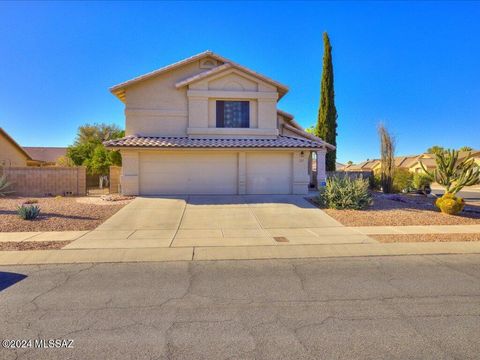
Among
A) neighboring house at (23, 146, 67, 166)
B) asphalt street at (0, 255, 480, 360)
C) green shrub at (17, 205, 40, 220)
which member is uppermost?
neighboring house at (23, 146, 67, 166)

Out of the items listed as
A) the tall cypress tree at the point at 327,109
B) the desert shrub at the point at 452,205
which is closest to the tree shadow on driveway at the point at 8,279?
the desert shrub at the point at 452,205

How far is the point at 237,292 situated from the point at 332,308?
1.51 meters

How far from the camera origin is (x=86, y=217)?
11.9m

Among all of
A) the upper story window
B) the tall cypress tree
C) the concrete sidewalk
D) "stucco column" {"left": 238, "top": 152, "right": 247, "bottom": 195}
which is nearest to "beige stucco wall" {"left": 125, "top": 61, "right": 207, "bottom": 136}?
the upper story window

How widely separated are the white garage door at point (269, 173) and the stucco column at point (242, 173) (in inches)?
8.3

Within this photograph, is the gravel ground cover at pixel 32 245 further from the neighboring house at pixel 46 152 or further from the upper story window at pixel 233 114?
the neighboring house at pixel 46 152

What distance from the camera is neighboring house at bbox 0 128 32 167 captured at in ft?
105

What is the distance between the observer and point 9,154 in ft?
109

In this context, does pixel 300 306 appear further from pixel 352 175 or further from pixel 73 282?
pixel 352 175

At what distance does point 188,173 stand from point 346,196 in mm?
8329

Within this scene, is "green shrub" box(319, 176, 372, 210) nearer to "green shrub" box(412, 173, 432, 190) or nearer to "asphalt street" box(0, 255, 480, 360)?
"asphalt street" box(0, 255, 480, 360)

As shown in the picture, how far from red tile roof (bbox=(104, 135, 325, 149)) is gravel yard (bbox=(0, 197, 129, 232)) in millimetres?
3273

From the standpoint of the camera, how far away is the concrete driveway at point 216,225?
8.91 metres

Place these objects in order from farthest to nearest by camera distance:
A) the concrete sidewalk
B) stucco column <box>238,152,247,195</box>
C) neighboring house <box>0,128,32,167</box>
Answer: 1. neighboring house <box>0,128,32,167</box>
2. stucco column <box>238,152,247,195</box>
3. the concrete sidewalk
